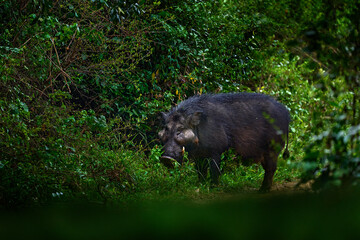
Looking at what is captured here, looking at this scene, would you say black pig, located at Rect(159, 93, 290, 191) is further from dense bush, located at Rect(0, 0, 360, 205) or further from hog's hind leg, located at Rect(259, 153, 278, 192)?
dense bush, located at Rect(0, 0, 360, 205)

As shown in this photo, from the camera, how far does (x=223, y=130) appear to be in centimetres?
742

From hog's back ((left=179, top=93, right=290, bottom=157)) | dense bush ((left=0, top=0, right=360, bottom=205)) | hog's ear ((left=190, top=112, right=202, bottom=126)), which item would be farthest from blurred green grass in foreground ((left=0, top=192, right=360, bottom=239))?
hog's back ((left=179, top=93, right=290, bottom=157))

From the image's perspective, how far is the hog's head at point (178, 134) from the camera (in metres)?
7.12

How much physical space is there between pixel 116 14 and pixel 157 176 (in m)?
2.30

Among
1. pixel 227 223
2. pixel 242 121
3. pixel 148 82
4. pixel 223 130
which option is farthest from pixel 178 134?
pixel 227 223

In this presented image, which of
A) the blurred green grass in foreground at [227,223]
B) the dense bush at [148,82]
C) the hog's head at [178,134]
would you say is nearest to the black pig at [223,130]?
the hog's head at [178,134]

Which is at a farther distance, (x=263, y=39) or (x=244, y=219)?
(x=263, y=39)

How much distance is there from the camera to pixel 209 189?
22.2ft

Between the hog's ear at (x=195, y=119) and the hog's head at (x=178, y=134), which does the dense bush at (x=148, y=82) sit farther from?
the hog's ear at (x=195, y=119)

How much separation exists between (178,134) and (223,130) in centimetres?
68

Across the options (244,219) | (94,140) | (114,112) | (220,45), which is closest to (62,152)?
(94,140)

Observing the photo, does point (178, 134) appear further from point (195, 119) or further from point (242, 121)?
point (242, 121)

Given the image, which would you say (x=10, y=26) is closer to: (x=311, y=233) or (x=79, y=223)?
(x=79, y=223)

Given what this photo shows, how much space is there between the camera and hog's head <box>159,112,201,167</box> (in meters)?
7.12
